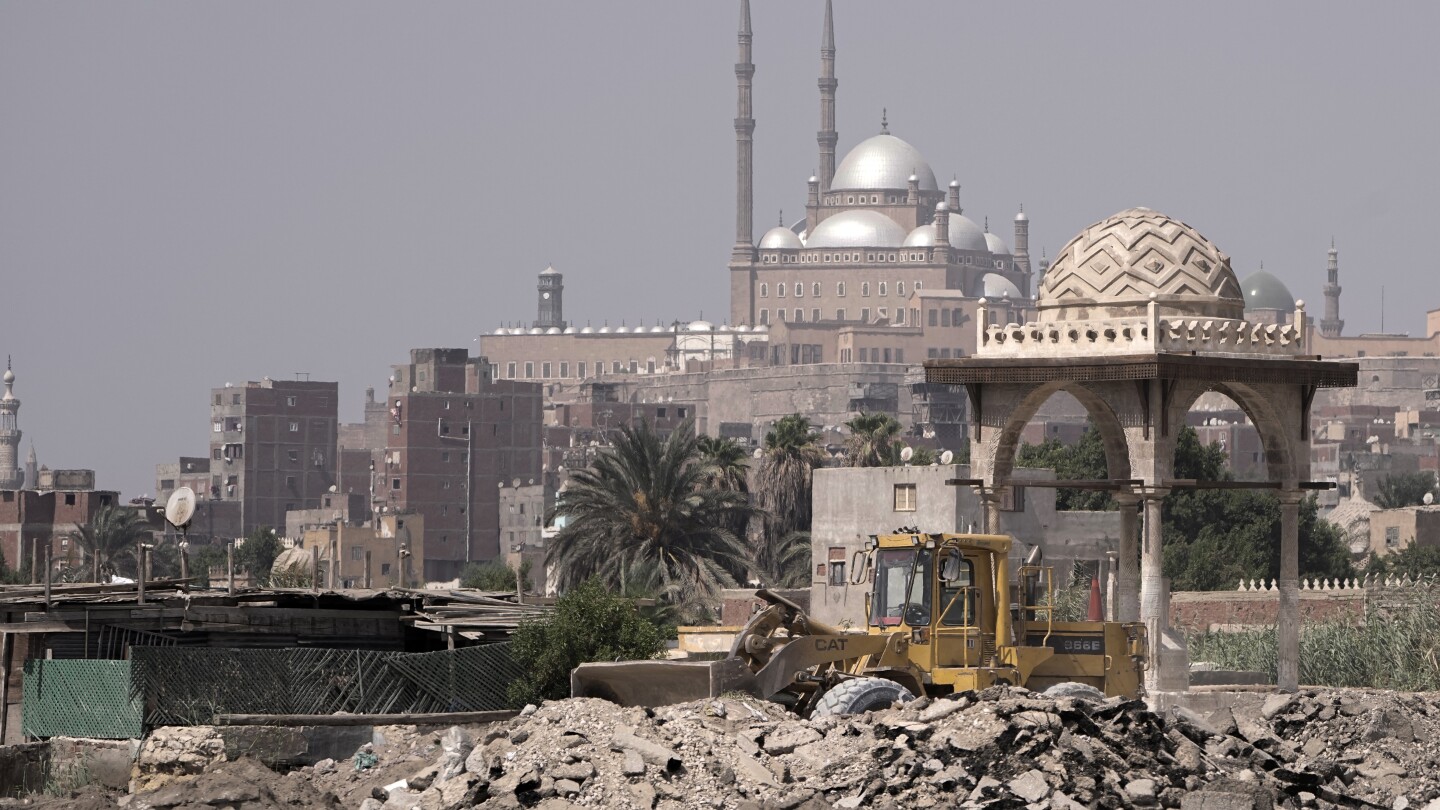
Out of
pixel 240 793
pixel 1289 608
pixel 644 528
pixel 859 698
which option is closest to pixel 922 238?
pixel 644 528

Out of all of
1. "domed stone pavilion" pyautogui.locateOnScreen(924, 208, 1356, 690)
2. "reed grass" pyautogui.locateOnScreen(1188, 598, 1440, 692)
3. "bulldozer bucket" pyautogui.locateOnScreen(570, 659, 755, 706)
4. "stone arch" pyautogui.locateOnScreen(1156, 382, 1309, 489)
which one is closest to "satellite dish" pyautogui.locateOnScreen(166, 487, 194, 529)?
"domed stone pavilion" pyautogui.locateOnScreen(924, 208, 1356, 690)

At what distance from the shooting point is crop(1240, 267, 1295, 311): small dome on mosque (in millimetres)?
171625

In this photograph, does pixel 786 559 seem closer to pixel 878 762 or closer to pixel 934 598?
pixel 934 598

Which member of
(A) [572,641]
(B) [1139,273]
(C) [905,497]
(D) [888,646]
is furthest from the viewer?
(C) [905,497]

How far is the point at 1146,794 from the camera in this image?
53.9ft

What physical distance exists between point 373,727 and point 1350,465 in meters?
104

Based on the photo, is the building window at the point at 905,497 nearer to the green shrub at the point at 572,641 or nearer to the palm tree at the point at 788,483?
the palm tree at the point at 788,483

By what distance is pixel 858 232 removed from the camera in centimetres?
18888

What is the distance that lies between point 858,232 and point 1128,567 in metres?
164

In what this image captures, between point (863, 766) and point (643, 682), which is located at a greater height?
point (643, 682)

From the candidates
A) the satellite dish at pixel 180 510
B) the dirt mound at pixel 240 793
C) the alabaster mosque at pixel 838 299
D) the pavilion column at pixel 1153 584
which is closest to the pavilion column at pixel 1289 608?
the pavilion column at pixel 1153 584

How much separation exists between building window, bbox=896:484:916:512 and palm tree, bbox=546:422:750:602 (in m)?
3.13

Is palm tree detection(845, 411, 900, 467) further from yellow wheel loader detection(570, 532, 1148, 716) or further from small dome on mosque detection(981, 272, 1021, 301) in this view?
small dome on mosque detection(981, 272, 1021, 301)

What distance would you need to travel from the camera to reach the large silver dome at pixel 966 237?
616 feet
